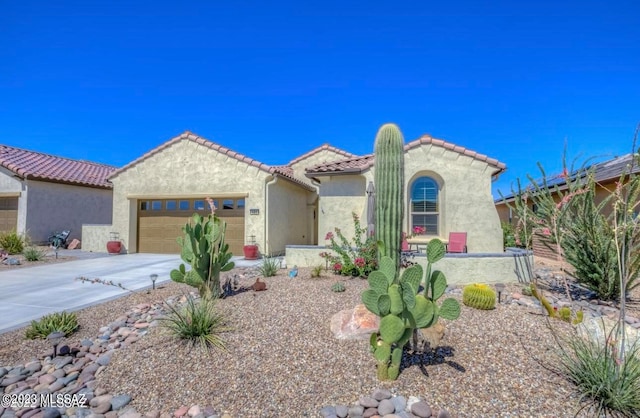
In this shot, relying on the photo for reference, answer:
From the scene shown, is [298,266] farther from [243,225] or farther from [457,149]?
[457,149]

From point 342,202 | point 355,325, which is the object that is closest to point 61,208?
point 342,202

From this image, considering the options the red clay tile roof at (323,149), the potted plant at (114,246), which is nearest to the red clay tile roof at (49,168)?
the potted plant at (114,246)

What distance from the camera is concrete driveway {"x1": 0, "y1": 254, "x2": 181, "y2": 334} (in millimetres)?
6007

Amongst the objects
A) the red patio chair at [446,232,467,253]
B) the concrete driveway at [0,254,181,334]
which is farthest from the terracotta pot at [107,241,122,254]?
the red patio chair at [446,232,467,253]

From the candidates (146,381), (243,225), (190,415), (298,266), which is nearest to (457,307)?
(190,415)

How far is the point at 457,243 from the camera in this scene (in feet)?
34.6

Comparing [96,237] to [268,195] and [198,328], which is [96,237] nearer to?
[268,195]

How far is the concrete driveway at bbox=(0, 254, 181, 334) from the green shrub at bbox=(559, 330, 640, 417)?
306 inches

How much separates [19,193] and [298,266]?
49.8ft

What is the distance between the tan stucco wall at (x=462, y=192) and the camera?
11086 mm

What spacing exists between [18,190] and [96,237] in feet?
15.9

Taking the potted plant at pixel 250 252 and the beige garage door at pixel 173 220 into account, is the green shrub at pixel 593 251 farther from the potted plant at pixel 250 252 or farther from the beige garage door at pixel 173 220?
the beige garage door at pixel 173 220

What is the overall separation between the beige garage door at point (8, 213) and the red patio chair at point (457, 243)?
1995 cm

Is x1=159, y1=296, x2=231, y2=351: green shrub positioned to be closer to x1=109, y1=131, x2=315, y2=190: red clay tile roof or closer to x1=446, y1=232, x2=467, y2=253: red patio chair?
x1=446, y1=232, x2=467, y2=253: red patio chair
